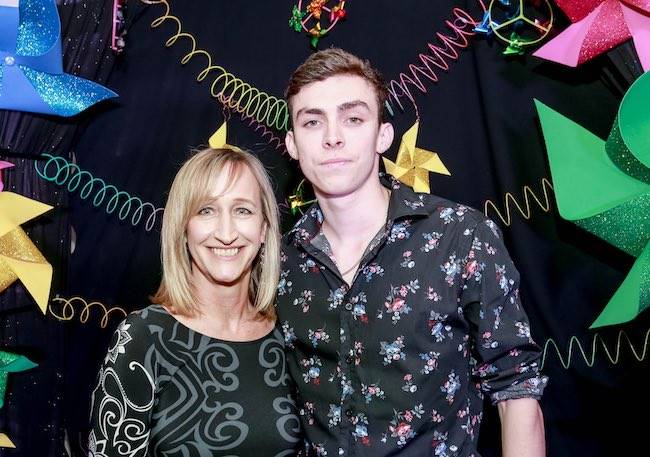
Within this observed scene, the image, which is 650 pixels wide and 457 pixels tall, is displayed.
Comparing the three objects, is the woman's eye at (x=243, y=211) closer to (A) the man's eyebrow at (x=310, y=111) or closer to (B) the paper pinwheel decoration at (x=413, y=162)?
(A) the man's eyebrow at (x=310, y=111)

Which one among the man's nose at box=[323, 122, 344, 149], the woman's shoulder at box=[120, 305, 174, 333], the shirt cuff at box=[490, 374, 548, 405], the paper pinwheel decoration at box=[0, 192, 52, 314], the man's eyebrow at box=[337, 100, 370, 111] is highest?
the man's eyebrow at box=[337, 100, 370, 111]

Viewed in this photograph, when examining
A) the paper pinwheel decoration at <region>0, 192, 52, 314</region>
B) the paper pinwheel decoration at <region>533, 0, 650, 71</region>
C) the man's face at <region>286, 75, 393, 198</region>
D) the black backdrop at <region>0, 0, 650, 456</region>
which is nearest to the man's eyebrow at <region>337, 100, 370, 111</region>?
the man's face at <region>286, 75, 393, 198</region>

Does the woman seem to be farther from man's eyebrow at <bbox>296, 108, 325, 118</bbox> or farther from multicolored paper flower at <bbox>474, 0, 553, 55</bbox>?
multicolored paper flower at <bbox>474, 0, 553, 55</bbox>

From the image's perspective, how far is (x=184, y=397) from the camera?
→ 1.71 metres

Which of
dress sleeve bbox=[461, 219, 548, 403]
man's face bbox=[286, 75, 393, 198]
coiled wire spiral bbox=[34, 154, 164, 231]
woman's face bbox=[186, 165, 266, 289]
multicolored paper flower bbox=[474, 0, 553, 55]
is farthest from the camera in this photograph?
coiled wire spiral bbox=[34, 154, 164, 231]

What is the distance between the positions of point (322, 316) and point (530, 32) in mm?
990

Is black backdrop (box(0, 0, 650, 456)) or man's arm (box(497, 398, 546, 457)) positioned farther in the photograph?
black backdrop (box(0, 0, 650, 456))

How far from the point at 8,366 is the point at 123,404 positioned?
22.3 inches

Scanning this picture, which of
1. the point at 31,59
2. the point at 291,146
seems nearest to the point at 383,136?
the point at 291,146

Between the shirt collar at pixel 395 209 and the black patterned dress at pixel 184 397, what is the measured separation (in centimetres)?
32

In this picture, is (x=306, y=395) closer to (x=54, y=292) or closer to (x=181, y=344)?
(x=181, y=344)

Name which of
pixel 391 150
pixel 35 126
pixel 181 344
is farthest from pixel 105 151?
pixel 391 150

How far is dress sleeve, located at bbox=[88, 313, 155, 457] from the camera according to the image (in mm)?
1650

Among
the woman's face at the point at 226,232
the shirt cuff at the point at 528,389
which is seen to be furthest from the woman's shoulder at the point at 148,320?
the shirt cuff at the point at 528,389
